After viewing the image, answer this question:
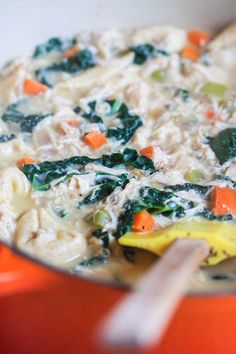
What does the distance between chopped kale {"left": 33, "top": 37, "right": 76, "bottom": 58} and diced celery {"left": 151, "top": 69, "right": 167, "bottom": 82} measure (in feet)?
1.89

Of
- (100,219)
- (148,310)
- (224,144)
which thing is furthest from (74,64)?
(148,310)

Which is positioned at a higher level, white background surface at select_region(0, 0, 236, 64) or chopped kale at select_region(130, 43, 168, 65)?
white background surface at select_region(0, 0, 236, 64)

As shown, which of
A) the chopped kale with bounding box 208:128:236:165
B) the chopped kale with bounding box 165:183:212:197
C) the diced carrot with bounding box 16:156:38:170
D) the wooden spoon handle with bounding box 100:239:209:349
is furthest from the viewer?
the chopped kale with bounding box 208:128:236:165

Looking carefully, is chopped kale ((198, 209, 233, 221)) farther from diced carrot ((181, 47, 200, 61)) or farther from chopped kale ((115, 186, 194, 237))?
diced carrot ((181, 47, 200, 61))

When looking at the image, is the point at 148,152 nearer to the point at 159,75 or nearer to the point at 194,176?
the point at 194,176

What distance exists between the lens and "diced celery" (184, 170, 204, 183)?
8.57 feet

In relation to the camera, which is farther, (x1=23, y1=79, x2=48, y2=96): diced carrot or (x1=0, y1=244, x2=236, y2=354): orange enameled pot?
(x1=23, y1=79, x2=48, y2=96): diced carrot

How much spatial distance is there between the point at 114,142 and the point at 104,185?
406 mm

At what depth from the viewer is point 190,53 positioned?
3.51 m

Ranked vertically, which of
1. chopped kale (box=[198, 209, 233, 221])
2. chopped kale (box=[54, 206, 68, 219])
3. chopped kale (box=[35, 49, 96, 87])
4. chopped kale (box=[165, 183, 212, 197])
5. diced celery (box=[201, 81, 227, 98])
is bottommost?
chopped kale (box=[198, 209, 233, 221])

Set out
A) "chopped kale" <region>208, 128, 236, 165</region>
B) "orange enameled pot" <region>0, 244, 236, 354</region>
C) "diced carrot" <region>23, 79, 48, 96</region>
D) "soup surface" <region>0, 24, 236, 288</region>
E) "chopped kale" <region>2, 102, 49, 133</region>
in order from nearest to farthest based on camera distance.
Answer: "orange enameled pot" <region>0, 244, 236, 354</region>
"soup surface" <region>0, 24, 236, 288</region>
"chopped kale" <region>208, 128, 236, 165</region>
"chopped kale" <region>2, 102, 49, 133</region>
"diced carrot" <region>23, 79, 48, 96</region>

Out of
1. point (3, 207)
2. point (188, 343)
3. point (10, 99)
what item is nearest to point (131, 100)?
point (10, 99)

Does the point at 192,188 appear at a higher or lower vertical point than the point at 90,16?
lower

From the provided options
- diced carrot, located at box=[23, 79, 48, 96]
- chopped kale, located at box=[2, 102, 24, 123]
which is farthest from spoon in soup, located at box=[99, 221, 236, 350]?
diced carrot, located at box=[23, 79, 48, 96]
